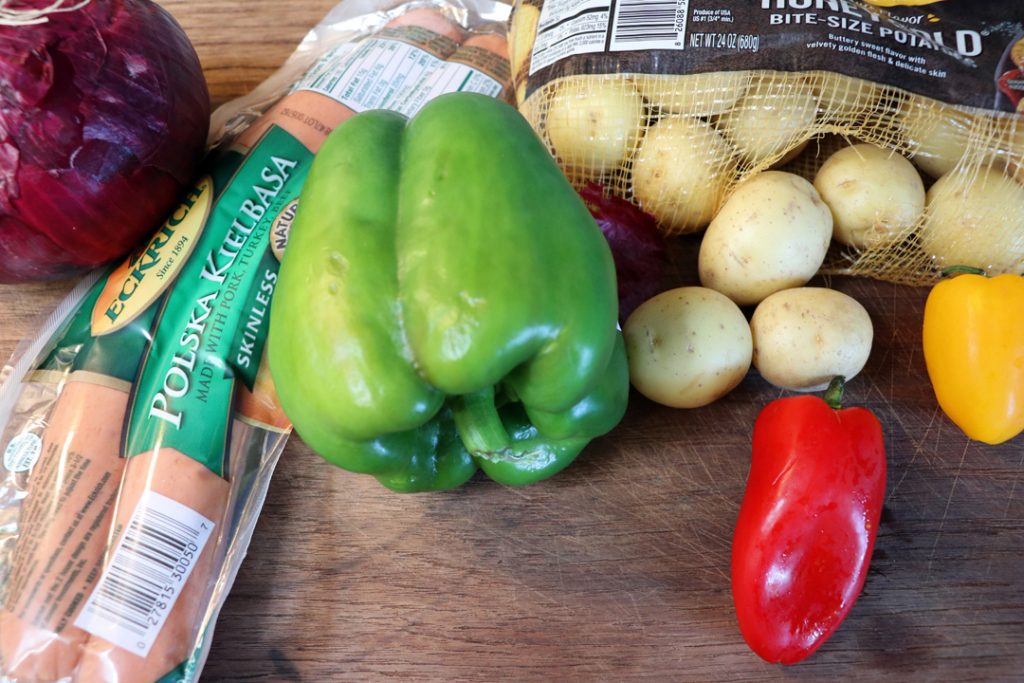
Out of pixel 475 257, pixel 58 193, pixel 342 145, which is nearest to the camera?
pixel 475 257

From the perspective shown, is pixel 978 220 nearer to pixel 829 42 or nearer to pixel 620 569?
pixel 829 42

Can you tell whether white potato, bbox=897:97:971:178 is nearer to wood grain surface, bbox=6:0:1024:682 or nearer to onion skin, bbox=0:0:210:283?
wood grain surface, bbox=6:0:1024:682

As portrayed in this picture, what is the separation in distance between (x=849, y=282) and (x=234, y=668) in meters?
0.90

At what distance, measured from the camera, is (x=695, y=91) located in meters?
0.94

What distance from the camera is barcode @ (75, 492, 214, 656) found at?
811 millimetres

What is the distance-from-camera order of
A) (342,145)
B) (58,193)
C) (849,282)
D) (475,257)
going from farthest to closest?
(849,282) → (58,193) → (342,145) → (475,257)

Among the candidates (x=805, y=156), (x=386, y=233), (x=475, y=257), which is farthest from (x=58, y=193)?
(x=805, y=156)

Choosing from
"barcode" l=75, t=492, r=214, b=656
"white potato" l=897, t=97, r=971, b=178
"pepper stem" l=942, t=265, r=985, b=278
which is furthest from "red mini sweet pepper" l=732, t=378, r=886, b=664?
"barcode" l=75, t=492, r=214, b=656

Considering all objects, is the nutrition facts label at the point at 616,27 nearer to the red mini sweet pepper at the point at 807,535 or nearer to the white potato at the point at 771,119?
the white potato at the point at 771,119

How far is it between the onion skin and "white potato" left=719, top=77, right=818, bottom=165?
2.32 feet

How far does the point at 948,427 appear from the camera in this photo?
0.95m

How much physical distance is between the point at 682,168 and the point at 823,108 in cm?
18

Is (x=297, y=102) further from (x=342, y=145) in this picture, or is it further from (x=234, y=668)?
(x=234, y=668)

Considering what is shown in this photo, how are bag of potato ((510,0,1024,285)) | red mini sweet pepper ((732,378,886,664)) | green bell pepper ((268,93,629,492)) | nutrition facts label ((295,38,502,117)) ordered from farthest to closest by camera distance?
nutrition facts label ((295,38,502,117)) < bag of potato ((510,0,1024,285)) < red mini sweet pepper ((732,378,886,664)) < green bell pepper ((268,93,629,492))
